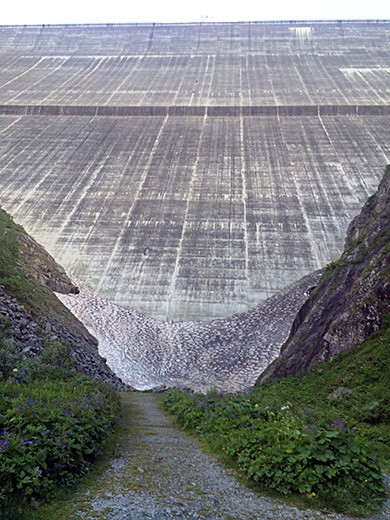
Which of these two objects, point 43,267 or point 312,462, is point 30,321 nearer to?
point 312,462

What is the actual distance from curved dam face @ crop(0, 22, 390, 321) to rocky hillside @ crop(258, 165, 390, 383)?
8.74 meters

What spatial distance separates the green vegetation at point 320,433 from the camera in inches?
130

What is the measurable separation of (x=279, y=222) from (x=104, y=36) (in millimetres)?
30861

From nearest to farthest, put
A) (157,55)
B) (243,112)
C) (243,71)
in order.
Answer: (243,112), (243,71), (157,55)

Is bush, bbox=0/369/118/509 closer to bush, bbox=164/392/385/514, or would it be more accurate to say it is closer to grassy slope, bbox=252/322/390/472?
bush, bbox=164/392/385/514

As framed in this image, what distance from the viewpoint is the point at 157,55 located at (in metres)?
41.5

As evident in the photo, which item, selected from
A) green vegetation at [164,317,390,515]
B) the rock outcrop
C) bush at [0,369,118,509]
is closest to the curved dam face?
the rock outcrop

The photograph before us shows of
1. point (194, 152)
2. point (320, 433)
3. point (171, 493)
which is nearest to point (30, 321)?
point (171, 493)

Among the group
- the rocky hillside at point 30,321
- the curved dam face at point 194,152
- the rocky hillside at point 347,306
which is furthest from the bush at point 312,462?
the curved dam face at point 194,152

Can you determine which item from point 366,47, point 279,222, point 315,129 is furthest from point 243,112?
point 366,47

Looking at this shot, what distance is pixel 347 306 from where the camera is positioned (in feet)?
28.7

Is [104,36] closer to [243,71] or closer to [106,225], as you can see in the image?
[243,71]

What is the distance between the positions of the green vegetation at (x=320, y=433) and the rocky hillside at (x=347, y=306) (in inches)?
21.2

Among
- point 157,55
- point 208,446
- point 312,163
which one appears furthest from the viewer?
point 157,55
